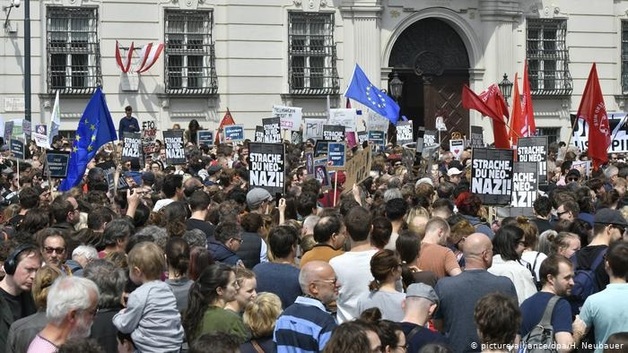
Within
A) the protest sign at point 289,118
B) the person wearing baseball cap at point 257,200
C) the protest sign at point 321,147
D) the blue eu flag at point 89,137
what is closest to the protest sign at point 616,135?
the protest sign at point 321,147

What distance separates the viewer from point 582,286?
9.87 meters

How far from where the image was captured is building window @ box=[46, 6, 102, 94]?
105ft

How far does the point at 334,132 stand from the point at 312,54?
8139mm

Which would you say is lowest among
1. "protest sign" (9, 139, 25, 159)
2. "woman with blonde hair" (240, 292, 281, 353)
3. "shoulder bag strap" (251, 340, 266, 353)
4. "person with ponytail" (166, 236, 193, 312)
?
"shoulder bag strap" (251, 340, 266, 353)

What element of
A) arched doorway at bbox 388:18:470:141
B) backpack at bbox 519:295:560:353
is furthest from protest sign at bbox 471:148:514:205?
arched doorway at bbox 388:18:470:141

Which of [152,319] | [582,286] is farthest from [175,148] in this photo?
[152,319]

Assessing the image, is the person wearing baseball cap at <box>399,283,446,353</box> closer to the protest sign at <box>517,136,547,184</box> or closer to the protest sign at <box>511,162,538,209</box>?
the protest sign at <box>511,162,538,209</box>

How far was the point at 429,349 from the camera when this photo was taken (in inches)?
267

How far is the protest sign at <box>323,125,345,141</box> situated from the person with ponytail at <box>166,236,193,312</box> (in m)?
17.2

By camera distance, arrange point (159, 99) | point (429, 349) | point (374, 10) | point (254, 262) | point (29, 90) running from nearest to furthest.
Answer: point (429, 349), point (254, 262), point (29, 90), point (159, 99), point (374, 10)

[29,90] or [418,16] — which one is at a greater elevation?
[418,16]

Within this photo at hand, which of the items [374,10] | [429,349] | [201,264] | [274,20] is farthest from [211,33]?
[429,349]

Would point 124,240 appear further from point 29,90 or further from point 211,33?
point 211,33

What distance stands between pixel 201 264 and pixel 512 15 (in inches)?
1125
